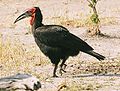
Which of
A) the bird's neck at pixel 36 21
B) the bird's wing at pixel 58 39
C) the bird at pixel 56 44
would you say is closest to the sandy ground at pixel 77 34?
the bird at pixel 56 44

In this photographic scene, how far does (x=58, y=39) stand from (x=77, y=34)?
5507 millimetres

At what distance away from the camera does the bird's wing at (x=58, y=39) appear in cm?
969

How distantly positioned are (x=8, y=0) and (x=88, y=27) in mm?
8117

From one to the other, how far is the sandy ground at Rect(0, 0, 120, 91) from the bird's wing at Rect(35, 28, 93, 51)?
22.8 inches

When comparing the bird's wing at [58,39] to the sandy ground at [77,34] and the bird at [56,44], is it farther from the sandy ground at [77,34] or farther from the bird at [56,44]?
the sandy ground at [77,34]

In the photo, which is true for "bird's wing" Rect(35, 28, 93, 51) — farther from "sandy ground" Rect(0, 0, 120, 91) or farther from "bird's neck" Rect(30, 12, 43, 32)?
"sandy ground" Rect(0, 0, 120, 91)

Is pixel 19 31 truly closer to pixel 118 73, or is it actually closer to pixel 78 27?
pixel 78 27

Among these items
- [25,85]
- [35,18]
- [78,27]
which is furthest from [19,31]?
[25,85]

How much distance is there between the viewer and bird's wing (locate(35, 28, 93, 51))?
969cm

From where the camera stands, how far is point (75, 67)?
1066 centimetres

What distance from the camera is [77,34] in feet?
49.8

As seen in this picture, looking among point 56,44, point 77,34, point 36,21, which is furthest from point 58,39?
point 77,34

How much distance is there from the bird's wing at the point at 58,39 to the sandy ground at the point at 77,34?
58cm

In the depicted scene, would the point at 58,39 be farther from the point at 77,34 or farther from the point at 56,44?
the point at 77,34
